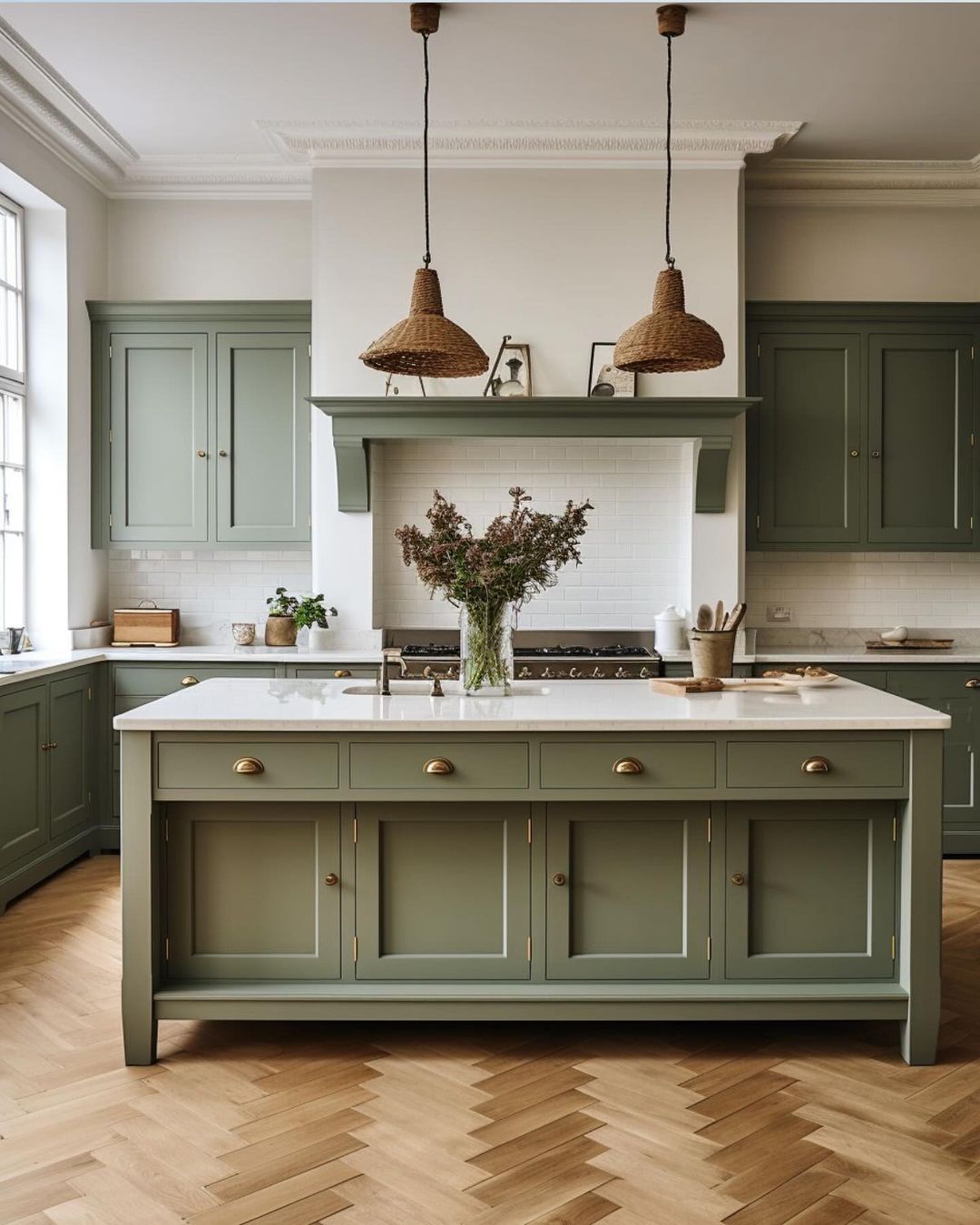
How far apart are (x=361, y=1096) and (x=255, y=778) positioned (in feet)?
2.96

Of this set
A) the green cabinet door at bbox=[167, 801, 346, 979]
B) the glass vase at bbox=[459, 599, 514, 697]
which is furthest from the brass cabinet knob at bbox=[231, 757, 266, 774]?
the glass vase at bbox=[459, 599, 514, 697]

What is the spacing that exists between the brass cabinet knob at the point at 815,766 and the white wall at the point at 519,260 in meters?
2.86

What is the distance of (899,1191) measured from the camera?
2.39 metres

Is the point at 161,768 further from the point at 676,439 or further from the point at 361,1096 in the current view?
the point at 676,439

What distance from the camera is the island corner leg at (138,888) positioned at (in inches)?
117

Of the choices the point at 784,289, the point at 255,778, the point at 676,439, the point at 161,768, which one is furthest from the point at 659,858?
the point at 784,289

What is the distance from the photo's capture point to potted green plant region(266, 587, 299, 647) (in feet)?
18.5

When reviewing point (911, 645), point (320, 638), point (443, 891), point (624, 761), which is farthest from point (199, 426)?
point (911, 645)

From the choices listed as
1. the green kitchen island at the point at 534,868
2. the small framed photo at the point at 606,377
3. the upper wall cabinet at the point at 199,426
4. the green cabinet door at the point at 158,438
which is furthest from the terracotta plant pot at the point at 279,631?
the green kitchen island at the point at 534,868

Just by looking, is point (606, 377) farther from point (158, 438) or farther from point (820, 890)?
point (820, 890)

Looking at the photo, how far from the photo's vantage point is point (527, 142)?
17.3ft

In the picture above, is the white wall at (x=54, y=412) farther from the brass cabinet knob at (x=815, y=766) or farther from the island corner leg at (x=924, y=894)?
the island corner leg at (x=924, y=894)

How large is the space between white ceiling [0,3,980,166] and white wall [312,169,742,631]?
0.37 metres

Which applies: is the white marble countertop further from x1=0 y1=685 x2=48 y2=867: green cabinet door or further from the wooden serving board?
the wooden serving board
